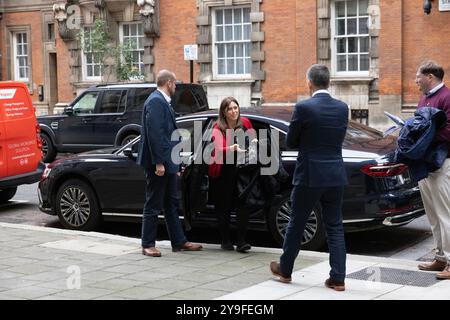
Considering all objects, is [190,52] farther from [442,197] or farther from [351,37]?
[442,197]

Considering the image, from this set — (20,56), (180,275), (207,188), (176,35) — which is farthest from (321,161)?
(20,56)

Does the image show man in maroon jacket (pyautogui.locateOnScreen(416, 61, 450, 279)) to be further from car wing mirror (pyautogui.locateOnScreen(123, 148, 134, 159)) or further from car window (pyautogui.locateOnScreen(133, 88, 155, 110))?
car window (pyautogui.locateOnScreen(133, 88, 155, 110))

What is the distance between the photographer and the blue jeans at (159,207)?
8242 millimetres

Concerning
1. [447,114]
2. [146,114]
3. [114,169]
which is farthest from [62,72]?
[447,114]

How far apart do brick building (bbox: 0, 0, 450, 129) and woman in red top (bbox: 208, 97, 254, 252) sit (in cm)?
1394

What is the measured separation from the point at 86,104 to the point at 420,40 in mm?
9275

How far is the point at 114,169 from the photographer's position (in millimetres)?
9977

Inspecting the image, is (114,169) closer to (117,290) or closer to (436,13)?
(117,290)

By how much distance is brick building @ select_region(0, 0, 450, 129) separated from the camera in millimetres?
21469

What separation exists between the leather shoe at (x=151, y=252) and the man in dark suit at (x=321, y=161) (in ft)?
6.83

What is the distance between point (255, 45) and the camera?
78.2 feet

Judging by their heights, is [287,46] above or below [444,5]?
below

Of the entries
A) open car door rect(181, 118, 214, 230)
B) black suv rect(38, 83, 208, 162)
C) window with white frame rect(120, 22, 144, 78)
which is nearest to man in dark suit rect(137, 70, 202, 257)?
open car door rect(181, 118, 214, 230)

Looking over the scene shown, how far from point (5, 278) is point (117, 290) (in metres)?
1.27
